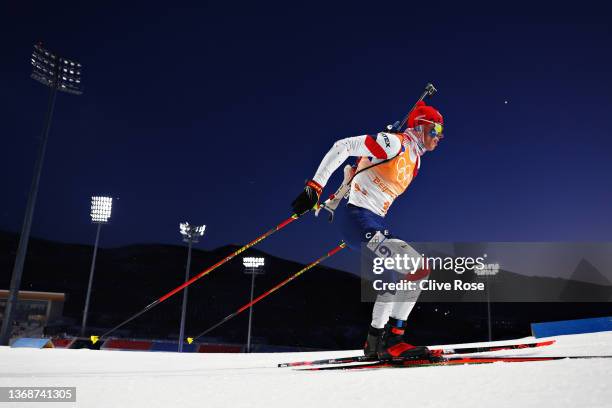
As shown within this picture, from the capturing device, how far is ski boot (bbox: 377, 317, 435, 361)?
3.56 meters

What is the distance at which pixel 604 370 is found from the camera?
87.5 inches

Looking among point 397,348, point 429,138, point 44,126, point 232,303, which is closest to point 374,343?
point 397,348

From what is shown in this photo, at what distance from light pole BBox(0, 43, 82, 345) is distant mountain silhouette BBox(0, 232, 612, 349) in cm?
3560

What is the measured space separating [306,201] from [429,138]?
138 cm

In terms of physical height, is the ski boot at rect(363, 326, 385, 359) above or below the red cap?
below

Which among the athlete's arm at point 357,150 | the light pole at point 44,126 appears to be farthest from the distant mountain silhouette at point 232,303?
the athlete's arm at point 357,150

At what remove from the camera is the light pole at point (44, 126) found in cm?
1224

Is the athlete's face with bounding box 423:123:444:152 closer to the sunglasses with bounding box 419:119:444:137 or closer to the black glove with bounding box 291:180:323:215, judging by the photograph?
the sunglasses with bounding box 419:119:444:137

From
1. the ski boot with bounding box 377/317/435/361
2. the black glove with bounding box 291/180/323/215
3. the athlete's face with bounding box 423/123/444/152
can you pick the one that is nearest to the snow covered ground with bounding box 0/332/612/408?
the ski boot with bounding box 377/317/435/361

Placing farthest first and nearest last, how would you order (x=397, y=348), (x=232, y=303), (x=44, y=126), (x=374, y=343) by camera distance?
(x=232, y=303), (x=44, y=126), (x=374, y=343), (x=397, y=348)

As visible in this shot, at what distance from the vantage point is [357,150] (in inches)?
155

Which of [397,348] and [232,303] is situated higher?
[232,303]

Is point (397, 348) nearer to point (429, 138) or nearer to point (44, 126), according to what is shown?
point (429, 138)

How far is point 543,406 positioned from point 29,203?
13.9 metres
